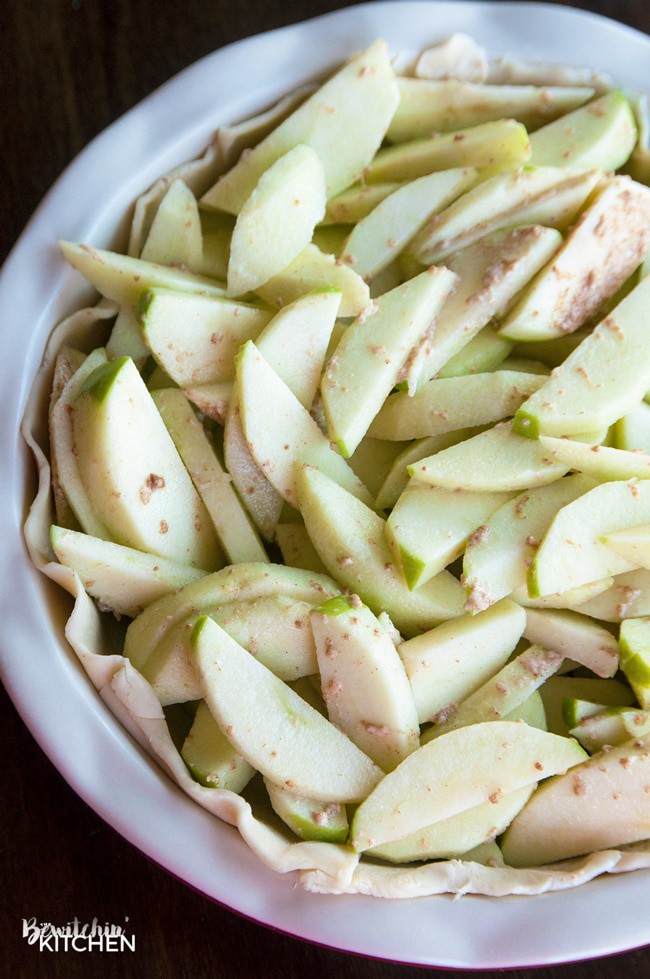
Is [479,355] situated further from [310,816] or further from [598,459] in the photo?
[310,816]

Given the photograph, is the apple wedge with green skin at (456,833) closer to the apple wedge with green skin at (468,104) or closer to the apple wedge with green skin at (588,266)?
the apple wedge with green skin at (588,266)

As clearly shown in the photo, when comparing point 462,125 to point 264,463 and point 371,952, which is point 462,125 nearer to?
point 264,463

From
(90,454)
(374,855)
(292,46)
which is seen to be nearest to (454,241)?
(292,46)

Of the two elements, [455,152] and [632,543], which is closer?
[632,543]

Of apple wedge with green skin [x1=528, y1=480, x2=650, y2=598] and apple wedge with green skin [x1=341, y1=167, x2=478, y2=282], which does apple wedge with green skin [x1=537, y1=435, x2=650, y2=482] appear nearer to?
apple wedge with green skin [x1=528, y1=480, x2=650, y2=598]

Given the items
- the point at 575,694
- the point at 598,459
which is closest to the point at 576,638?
the point at 575,694

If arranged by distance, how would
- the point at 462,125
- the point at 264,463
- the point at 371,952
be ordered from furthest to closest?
the point at 462,125
the point at 264,463
the point at 371,952
